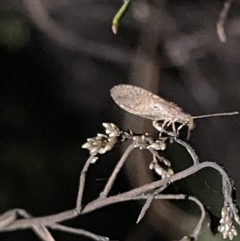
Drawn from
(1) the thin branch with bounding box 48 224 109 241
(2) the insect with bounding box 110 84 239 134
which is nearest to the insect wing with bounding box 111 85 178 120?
(2) the insect with bounding box 110 84 239 134

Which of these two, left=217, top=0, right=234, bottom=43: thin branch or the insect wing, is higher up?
left=217, top=0, right=234, bottom=43: thin branch

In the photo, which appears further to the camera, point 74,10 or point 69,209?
point 74,10

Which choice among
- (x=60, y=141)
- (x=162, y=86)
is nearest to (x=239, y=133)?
(x=162, y=86)

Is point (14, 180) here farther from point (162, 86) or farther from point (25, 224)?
point (162, 86)

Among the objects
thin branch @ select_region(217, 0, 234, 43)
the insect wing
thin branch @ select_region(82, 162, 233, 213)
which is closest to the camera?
thin branch @ select_region(82, 162, 233, 213)

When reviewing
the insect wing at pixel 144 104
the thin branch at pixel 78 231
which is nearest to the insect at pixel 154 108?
the insect wing at pixel 144 104

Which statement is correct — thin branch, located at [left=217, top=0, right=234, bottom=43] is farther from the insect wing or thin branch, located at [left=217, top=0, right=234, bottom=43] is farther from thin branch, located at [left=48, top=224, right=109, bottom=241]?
thin branch, located at [left=48, top=224, right=109, bottom=241]
